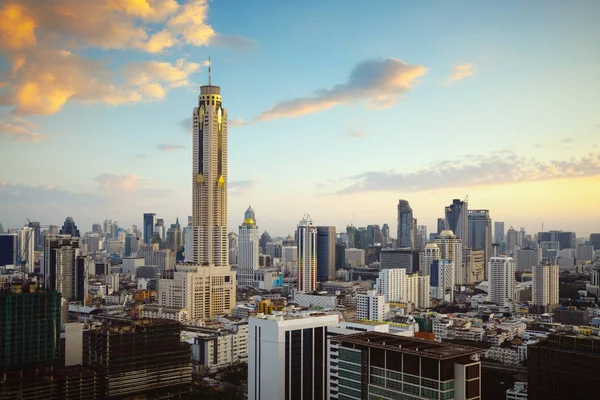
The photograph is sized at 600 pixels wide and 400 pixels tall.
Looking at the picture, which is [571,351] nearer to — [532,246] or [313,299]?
[313,299]

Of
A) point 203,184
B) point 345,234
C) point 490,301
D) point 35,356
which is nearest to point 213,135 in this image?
point 203,184

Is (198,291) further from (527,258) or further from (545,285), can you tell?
(527,258)

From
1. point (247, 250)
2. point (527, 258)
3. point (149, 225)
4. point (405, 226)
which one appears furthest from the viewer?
Result: point (149, 225)

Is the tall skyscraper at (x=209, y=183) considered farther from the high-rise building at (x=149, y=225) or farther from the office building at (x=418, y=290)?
the high-rise building at (x=149, y=225)

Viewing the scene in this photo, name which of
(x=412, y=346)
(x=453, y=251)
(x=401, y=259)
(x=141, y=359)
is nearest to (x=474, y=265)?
(x=453, y=251)

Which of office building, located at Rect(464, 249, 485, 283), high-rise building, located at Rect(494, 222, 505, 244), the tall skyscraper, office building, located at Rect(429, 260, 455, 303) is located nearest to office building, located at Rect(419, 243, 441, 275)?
office building, located at Rect(429, 260, 455, 303)

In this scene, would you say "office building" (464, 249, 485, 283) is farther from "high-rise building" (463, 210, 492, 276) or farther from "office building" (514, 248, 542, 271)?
"high-rise building" (463, 210, 492, 276)
